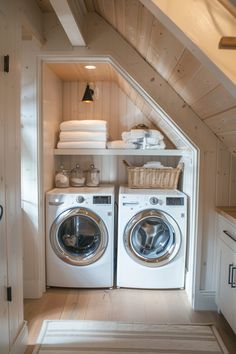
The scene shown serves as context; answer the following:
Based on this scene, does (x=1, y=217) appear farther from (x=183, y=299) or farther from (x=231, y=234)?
(x=183, y=299)

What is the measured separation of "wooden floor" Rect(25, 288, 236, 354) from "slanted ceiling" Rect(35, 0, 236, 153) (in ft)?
4.44

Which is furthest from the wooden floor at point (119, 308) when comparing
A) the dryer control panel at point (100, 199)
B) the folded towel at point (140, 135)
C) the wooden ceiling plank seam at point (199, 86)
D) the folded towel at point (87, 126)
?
the wooden ceiling plank seam at point (199, 86)

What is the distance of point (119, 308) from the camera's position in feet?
8.40

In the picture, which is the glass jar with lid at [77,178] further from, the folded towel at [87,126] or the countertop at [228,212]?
the countertop at [228,212]

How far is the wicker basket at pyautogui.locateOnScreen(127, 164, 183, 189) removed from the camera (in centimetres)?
317

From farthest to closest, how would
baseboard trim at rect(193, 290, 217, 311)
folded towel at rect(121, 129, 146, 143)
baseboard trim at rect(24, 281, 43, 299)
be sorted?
folded towel at rect(121, 129, 146, 143) < baseboard trim at rect(24, 281, 43, 299) < baseboard trim at rect(193, 290, 217, 311)

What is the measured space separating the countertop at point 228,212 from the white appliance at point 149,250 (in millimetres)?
435

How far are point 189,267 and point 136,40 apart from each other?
194cm

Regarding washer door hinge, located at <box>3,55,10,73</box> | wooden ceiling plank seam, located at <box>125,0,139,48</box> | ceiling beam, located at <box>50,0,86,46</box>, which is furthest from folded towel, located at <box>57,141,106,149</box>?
washer door hinge, located at <box>3,55,10,73</box>

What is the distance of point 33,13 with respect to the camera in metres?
2.21

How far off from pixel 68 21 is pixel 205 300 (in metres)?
2.35

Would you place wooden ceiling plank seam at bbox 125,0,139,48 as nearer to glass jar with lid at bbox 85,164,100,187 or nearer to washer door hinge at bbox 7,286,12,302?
glass jar with lid at bbox 85,164,100,187

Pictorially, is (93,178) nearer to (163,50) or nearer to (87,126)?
(87,126)

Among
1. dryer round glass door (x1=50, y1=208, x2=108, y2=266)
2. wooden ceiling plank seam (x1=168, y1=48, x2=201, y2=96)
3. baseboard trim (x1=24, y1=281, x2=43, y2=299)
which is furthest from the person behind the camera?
dryer round glass door (x1=50, y1=208, x2=108, y2=266)
